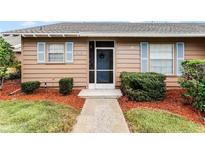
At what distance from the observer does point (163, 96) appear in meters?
11.9

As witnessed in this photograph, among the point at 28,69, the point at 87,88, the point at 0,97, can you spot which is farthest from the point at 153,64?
the point at 0,97

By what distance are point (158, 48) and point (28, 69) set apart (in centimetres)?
650

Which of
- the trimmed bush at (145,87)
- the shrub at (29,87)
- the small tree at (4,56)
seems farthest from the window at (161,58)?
the small tree at (4,56)

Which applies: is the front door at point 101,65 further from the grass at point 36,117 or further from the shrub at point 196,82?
the shrub at point 196,82

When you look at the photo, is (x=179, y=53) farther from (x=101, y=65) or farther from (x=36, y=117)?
(x=36, y=117)

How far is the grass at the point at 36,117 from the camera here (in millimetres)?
7388

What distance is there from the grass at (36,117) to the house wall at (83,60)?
3.73m

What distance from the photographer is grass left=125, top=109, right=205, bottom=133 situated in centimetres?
747

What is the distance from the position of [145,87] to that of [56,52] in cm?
543

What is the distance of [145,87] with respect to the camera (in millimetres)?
11406

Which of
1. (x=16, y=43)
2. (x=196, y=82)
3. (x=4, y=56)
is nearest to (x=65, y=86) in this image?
(x=4, y=56)
